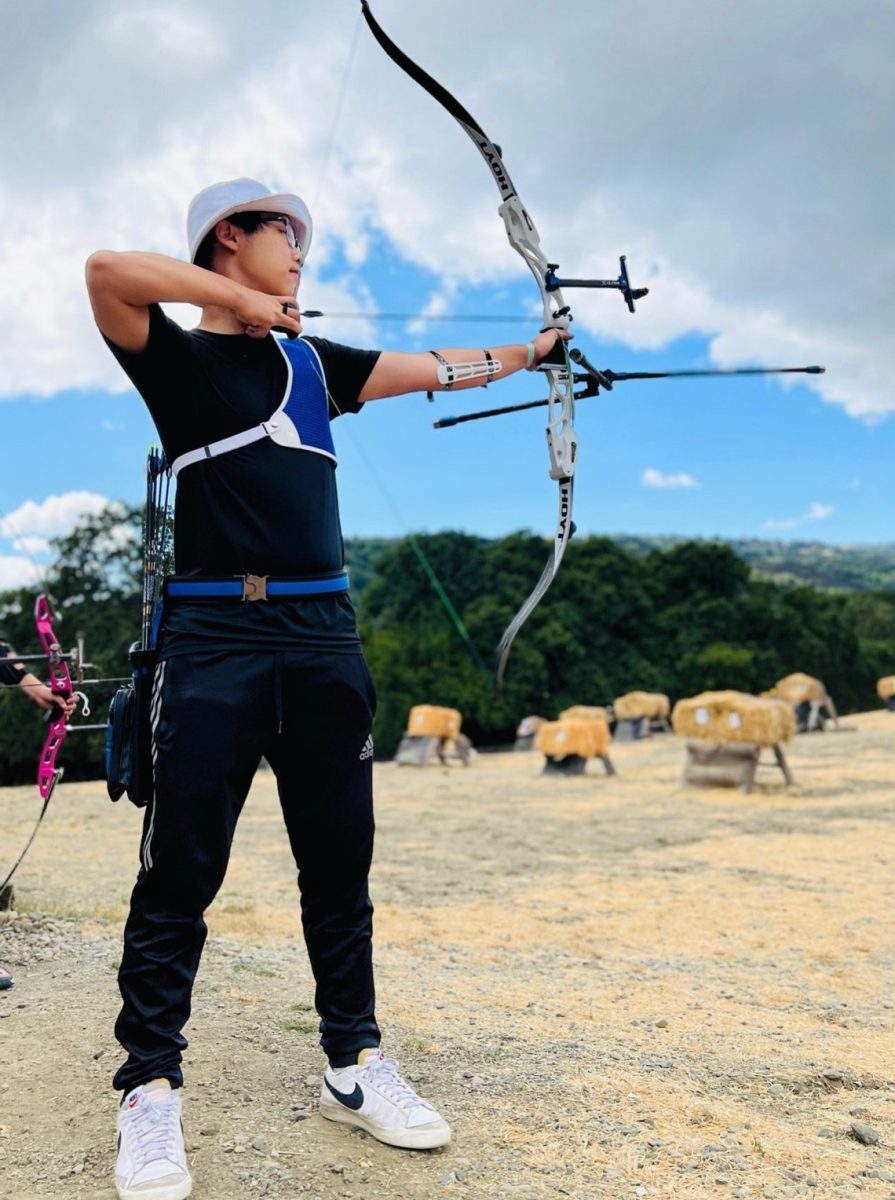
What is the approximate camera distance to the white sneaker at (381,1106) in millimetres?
2471

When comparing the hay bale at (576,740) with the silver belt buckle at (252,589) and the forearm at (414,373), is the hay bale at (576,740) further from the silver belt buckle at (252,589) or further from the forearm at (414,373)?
the silver belt buckle at (252,589)

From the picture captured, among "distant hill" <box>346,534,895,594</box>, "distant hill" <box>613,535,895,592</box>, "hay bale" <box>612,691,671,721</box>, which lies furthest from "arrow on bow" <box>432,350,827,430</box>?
"distant hill" <box>613,535,895,592</box>

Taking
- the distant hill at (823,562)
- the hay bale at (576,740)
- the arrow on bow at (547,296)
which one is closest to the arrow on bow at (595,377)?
the arrow on bow at (547,296)

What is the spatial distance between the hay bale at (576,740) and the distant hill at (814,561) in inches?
1741

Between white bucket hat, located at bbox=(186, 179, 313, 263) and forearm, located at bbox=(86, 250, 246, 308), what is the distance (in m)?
0.30

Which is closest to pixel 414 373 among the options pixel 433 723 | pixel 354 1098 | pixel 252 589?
pixel 252 589

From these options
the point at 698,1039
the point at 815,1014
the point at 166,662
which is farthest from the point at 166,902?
the point at 815,1014

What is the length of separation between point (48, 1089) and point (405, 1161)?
1.08m

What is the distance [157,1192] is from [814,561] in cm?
14344

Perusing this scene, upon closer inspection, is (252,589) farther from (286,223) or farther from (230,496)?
(286,223)

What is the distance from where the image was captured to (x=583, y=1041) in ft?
11.8

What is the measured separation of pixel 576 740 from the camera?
664 inches

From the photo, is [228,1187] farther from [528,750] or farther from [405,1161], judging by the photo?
[528,750]

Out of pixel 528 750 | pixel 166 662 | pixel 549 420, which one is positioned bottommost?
pixel 528 750
